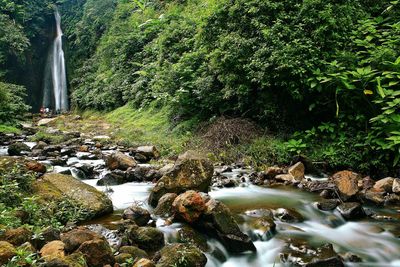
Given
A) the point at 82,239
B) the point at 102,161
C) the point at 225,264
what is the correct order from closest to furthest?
the point at 82,239 < the point at 225,264 < the point at 102,161

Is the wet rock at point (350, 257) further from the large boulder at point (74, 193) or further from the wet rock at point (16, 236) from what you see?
the wet rock at point (16, 236)

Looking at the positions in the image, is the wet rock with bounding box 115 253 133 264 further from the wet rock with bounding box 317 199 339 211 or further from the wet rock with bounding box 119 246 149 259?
the wet rock with bounding box 317 199 339 211

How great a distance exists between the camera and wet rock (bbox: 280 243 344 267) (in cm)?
446

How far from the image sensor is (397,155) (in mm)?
7879

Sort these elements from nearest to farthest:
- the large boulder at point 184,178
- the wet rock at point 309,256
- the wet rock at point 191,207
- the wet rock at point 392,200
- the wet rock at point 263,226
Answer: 1. the wet rock at point 309,256
2. the wet rock at point 191,207
3. the wet rock at point 263,226
4. the large boulder at point 184,178
5. the wet rock at point 392,200

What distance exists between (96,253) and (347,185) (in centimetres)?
508

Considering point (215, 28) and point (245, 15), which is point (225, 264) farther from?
point (215, 28)

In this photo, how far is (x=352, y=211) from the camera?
6.26m

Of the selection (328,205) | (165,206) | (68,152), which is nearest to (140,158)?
(68,152)

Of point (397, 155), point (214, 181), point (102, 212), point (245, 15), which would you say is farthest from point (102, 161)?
point (397, 155)

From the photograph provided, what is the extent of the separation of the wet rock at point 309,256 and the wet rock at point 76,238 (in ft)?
8.25

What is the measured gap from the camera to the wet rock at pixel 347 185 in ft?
22.6

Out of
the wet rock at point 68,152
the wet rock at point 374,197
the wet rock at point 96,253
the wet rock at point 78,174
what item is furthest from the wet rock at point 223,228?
the wet rock at point 68,152

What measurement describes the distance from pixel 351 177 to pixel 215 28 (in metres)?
6.74
